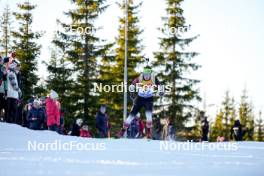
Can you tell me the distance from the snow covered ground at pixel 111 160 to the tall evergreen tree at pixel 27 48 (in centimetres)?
2270

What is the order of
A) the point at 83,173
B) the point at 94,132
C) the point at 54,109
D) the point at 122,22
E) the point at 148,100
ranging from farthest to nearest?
the point at 122,22, the point at 94,132, the point at 54,109, the point at 148,100, the point at 83,173

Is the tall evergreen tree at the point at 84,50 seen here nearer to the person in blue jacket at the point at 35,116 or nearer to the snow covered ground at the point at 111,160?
the person in blue jacket at the point at 35,116

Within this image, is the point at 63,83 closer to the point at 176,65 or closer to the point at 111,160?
the point at 176,65

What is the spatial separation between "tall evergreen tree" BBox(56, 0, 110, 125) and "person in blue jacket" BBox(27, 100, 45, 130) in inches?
640

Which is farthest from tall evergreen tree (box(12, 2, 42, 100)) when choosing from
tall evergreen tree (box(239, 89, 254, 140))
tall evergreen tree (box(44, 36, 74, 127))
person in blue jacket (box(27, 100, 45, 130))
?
tall evergreen tree (box(239, 89, 254, 140))

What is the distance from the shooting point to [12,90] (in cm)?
1323

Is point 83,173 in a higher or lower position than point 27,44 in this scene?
lower

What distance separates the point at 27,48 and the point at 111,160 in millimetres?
28589

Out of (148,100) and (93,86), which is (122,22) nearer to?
(93,86)

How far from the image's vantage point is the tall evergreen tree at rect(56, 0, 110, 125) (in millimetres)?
32625

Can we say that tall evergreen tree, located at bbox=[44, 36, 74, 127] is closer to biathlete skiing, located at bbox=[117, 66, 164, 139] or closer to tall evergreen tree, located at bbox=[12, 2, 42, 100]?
tall evergreen tree, located at bbox=[12, 2, 42, 100]

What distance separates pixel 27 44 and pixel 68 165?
96.7ft

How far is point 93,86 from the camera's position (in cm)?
3294

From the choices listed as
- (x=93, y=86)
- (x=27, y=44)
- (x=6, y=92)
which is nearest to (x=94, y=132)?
(x=93, y=86)
